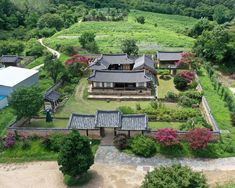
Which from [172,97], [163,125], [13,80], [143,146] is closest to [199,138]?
[143,146]

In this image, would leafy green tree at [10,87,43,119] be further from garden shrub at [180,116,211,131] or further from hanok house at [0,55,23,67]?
hanok house at [0,55,23,67]

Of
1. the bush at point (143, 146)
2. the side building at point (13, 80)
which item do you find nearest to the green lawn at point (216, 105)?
the bush at point (143, 146)

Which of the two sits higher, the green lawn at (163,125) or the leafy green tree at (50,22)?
the green lawn at (163,125)

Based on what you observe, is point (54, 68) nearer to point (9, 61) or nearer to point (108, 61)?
point (108, 61)

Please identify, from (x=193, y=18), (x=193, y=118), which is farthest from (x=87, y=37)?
(x=193, y=18)

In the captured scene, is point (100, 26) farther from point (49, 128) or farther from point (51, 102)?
point (49, 128)

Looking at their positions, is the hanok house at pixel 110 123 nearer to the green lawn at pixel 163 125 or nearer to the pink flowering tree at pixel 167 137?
the pink flowering tree at pixel 167 137

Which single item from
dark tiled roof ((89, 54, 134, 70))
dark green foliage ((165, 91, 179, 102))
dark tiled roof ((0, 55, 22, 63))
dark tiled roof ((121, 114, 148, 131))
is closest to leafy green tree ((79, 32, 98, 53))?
dark tiled roof ((89, 54, 134, 70))
